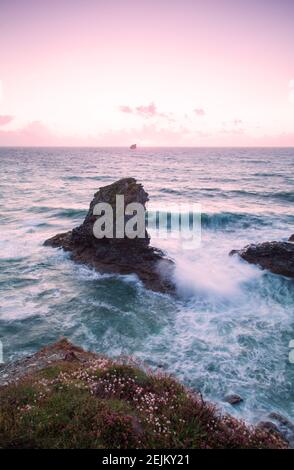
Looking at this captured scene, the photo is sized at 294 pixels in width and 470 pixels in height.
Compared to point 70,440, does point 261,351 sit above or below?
below

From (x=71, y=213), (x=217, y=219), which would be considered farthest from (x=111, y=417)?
(x=71, y=213)

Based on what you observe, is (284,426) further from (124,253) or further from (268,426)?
(124,253)

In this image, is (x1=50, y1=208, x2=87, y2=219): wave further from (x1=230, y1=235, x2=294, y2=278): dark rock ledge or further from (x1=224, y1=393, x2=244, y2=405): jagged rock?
(x1=224, y1=393, x2=244, y2=405): jagged rock

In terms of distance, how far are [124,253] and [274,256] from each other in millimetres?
10267

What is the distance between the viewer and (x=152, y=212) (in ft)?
140

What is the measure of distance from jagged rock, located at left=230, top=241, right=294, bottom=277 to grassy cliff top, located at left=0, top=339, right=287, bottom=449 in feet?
52.3

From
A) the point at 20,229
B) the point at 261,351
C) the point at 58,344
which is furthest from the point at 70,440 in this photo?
the point at 20,229

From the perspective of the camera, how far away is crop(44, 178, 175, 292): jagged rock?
72.2 ft

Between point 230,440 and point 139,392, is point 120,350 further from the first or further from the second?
point 230,440

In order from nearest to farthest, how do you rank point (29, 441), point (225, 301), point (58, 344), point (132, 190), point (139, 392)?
point (29, 441) < point (139, 392) < point (58, 344) < point (225, 301) < point (132, 190)

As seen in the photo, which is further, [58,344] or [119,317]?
[119,317]

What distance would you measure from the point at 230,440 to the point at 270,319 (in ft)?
39.1

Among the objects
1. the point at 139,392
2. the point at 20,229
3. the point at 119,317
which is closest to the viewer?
the point at 139,392

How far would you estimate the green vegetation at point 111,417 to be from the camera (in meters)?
6.65
